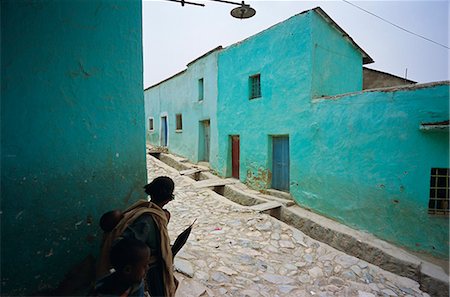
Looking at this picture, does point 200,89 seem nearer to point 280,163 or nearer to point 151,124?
point 280,163

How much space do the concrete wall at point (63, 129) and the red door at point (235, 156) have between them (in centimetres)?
815

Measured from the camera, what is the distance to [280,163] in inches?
333

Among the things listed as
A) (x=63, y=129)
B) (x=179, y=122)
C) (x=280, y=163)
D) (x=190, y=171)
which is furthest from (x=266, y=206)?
(x=179, y=122)

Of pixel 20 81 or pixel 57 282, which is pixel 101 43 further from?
pixel 57 282

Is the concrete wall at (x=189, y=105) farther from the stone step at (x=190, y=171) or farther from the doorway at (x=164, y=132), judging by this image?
the stone step at (x=190, y=171)

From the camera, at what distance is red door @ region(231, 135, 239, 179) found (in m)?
10.7

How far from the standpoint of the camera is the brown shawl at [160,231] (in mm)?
1770

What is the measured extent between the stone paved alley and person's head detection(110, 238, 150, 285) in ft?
5.07

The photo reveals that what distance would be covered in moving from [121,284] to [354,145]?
5785 millimetres

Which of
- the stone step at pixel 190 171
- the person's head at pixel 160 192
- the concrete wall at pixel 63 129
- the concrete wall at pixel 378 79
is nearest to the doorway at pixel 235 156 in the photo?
the stone step at pixel 190 171

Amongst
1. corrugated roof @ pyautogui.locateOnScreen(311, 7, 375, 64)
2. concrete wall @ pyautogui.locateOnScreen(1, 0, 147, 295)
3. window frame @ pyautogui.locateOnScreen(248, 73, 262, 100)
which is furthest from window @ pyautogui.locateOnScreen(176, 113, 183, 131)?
concrete wall @ pyautogui.locateOnScreen(1, 0, 147, 295)

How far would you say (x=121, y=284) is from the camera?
1433 mm

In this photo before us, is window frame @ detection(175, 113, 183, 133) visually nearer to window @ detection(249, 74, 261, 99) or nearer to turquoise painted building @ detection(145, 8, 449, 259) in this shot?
turquoise painted building @ detection(145, 8, 449, 259)

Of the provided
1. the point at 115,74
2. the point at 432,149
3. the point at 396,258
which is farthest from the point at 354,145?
the point at 115,74
